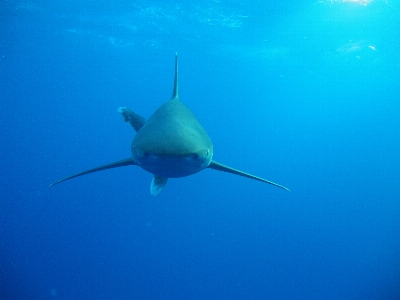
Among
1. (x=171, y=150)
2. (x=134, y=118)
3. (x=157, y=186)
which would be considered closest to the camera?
(x=171, y=150)

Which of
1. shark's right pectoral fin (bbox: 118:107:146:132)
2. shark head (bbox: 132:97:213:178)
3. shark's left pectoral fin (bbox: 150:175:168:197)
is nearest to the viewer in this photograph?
shark head (bbox: 132:97:213:178)

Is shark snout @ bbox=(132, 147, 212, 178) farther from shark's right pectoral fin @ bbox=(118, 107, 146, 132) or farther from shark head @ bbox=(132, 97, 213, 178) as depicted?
shark's right pectoral fin @ bbox=(118, 107, 146, 132)

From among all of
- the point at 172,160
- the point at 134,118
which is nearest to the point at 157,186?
the point at 134,118

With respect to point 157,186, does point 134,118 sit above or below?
above

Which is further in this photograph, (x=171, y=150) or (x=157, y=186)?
(x=157, y=186)

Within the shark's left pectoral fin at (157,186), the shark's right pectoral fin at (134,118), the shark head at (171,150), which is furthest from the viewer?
the shark's right pectoral fin at (134,118)

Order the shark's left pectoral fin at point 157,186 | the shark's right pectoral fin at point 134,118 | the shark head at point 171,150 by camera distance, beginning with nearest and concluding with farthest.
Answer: the shark head at point 171,150
the shark's left pectoral fin at point 157,186
the shark's right pectoral fin at point 134,118

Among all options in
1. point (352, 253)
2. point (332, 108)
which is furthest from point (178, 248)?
point (332, 108)

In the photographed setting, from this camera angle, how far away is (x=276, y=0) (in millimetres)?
16984

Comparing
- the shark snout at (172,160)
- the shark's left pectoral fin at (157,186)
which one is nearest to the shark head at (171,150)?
the shark snout at (172,160)

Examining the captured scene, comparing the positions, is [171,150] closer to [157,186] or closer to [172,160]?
[172,160]

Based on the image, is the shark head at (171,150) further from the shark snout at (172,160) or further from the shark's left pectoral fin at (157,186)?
the shark's left pectoral fin at (157,186)

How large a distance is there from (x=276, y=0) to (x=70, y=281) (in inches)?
846

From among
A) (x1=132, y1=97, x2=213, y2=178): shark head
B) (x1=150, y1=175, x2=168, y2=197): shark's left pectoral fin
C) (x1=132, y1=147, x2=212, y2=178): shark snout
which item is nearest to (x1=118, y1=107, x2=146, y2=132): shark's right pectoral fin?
(x1=150, y1=175, x2=168, y2=197): shark's left pectoral fin
